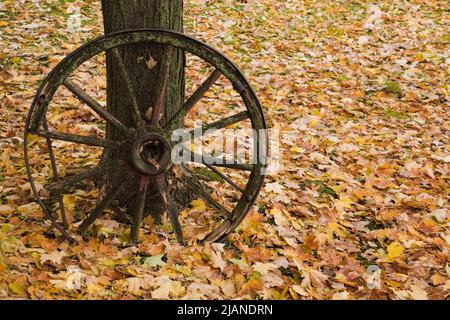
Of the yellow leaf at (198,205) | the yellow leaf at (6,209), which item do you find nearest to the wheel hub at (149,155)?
the yellow leaf at (198,205)

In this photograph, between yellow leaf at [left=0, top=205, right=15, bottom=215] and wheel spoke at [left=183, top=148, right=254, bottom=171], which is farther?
yellow leaf at [left=0, top=205, right=15, bottom=215]

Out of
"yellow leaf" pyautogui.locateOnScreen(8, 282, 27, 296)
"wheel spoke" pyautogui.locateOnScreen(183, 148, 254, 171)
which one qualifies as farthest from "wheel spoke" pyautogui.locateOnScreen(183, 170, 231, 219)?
"yellow leaf" pyautogui.locateOnScreen(8, 282, 27, 296)

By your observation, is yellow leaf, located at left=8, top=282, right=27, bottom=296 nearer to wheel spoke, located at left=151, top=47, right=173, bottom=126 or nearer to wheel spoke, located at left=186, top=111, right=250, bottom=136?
wheel spoke, located at left=151, top=47, right=173, bottom=126

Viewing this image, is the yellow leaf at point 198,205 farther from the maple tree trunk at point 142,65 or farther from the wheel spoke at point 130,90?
the wheel spoke at point 130,90

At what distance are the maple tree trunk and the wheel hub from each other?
256 millimetres

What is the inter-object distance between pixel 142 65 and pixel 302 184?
1.75 metres

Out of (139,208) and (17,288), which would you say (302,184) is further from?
(17,288)

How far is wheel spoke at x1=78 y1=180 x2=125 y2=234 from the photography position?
3005mm

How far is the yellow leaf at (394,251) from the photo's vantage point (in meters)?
3.32

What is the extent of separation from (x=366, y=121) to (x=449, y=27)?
154 inches

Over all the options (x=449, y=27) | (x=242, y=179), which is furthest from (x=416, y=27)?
(x=242, y=179)

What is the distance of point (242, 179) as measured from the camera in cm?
404

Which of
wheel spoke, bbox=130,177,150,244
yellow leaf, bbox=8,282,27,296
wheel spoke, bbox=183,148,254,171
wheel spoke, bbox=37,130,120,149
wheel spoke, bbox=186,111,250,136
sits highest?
wheel spoke, bbox=186,111,250,136

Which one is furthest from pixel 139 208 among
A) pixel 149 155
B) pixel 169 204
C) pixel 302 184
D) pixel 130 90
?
pixel 302 184
